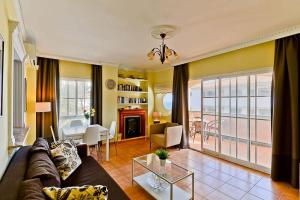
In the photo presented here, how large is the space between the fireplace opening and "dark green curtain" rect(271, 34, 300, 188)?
3.87 m

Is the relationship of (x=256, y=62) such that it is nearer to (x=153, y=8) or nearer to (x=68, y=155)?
(x=153, y=8)

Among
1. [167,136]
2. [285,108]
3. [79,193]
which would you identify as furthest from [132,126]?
[79,193]

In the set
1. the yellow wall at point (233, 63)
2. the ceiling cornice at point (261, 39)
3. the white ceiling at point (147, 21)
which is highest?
the white ceiling at point (147, 21)

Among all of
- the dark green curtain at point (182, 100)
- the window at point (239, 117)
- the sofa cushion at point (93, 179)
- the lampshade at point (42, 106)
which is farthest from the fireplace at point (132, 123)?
the sofa cushion at point (93, 179)

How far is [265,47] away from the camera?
3.04m

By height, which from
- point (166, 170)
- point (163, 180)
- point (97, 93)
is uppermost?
point (97, 93)

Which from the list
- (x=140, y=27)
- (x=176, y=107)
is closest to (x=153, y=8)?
(x=140, y=27)

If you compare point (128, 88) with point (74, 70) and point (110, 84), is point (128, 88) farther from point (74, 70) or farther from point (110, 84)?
point (74, 70)

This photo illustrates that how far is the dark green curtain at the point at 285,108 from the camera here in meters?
2.58

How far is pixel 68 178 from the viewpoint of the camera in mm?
1967

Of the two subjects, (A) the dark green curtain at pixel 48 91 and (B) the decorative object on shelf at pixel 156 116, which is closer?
(A) the dark green curtain at pixel 48 91

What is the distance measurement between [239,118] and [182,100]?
5.11ft

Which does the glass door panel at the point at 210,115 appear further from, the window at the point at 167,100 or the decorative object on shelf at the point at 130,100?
the decorative object on shelf at the point at 130,100

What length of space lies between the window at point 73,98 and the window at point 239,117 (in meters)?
3.32
